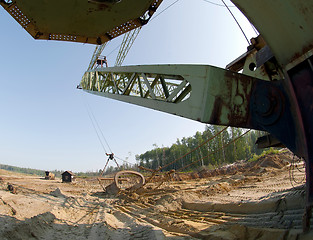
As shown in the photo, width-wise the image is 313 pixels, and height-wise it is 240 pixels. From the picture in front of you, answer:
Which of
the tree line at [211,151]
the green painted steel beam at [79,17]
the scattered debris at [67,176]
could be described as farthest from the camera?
the tree line at [211,151]

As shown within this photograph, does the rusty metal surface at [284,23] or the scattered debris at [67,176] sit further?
the scattered debris at [67,176]

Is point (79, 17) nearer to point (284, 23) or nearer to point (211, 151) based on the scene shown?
point (284, 23)

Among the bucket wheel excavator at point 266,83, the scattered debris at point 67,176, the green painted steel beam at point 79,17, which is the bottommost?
the scattered debris at point 67,176

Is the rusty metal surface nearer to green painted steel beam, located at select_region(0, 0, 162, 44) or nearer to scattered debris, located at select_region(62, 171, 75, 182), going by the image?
green painted steel beam, located at select_region(0, 0, 162, 44)

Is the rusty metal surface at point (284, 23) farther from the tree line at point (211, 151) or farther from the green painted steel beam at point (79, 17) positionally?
the tree line at point (211, 151)

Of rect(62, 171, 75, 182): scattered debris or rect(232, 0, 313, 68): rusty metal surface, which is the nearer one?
rect(232, 0, 313, 68): rusty metal surface

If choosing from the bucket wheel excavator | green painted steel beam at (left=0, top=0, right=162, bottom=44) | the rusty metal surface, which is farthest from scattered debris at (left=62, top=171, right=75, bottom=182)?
the rusty metal surface

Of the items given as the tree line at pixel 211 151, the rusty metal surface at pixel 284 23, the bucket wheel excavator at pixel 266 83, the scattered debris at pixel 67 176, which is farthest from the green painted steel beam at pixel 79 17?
the scattered debris at pixel 67 176

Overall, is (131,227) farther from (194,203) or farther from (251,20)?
(251,20)

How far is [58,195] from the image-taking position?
12969 mm

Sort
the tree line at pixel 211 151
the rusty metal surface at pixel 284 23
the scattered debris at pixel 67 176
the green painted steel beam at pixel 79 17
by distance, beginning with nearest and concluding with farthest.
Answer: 1. the rusty metal surface at pixel 284 23
2. the green painted steel beam at pixel 79 17
3. the scattered debris at pixel 67 176
4. the tree line at pixel 211 151

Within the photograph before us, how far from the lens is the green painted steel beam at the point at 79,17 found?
342cm

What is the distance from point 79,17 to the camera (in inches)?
153

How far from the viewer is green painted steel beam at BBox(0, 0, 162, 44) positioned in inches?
135
